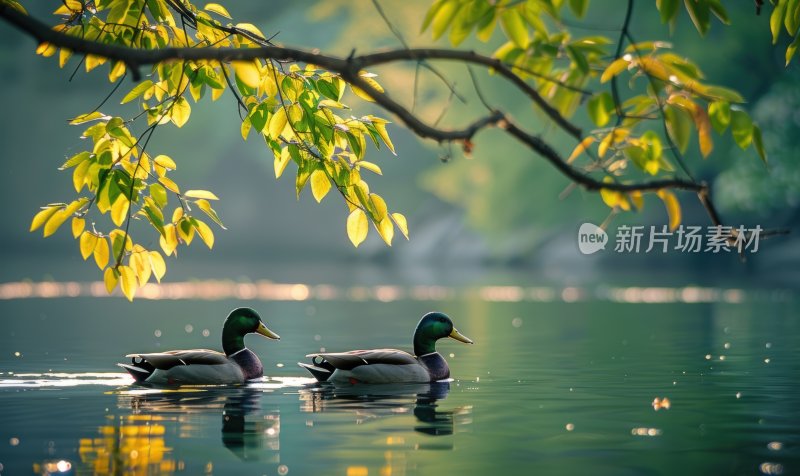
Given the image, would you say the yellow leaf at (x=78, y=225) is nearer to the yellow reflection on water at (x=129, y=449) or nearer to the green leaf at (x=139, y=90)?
the green leaf at (x=139, y=90)

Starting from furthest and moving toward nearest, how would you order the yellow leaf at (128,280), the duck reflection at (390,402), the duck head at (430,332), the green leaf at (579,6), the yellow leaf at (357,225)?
the duck head at (430,332), the duck reflection at (390,402), the yellow leaf at (128,280), the yellow leaf at (357,225), the green leaf at (579,6)

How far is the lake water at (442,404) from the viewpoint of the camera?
8.35 m

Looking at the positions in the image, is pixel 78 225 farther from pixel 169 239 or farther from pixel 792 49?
pixel 792 49

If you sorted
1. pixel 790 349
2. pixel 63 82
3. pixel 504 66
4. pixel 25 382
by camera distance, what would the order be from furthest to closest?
pixel 63 82
pixel 790 349
pixel 25 382
pixel 504 66

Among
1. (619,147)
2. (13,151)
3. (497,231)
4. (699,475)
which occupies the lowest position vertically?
(699,475)

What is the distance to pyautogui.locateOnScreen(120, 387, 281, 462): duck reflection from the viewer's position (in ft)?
29.1

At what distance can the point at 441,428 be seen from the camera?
32.6ft

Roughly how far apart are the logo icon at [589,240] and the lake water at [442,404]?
23366 mm

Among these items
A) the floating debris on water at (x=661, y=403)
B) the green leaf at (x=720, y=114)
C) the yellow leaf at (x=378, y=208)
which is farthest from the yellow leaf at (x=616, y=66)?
the floating debris on water at (x=661, y=403)

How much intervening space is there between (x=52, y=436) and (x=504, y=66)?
17.0 ft

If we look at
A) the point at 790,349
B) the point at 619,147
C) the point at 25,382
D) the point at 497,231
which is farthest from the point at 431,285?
the point at 619,147

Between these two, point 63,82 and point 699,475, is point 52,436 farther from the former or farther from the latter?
point 63,82

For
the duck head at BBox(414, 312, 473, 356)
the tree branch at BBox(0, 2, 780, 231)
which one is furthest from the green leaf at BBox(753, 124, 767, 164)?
the duck head at BBox(414, 312, 473, 356)

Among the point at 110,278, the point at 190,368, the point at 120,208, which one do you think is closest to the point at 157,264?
the point at 120,208
